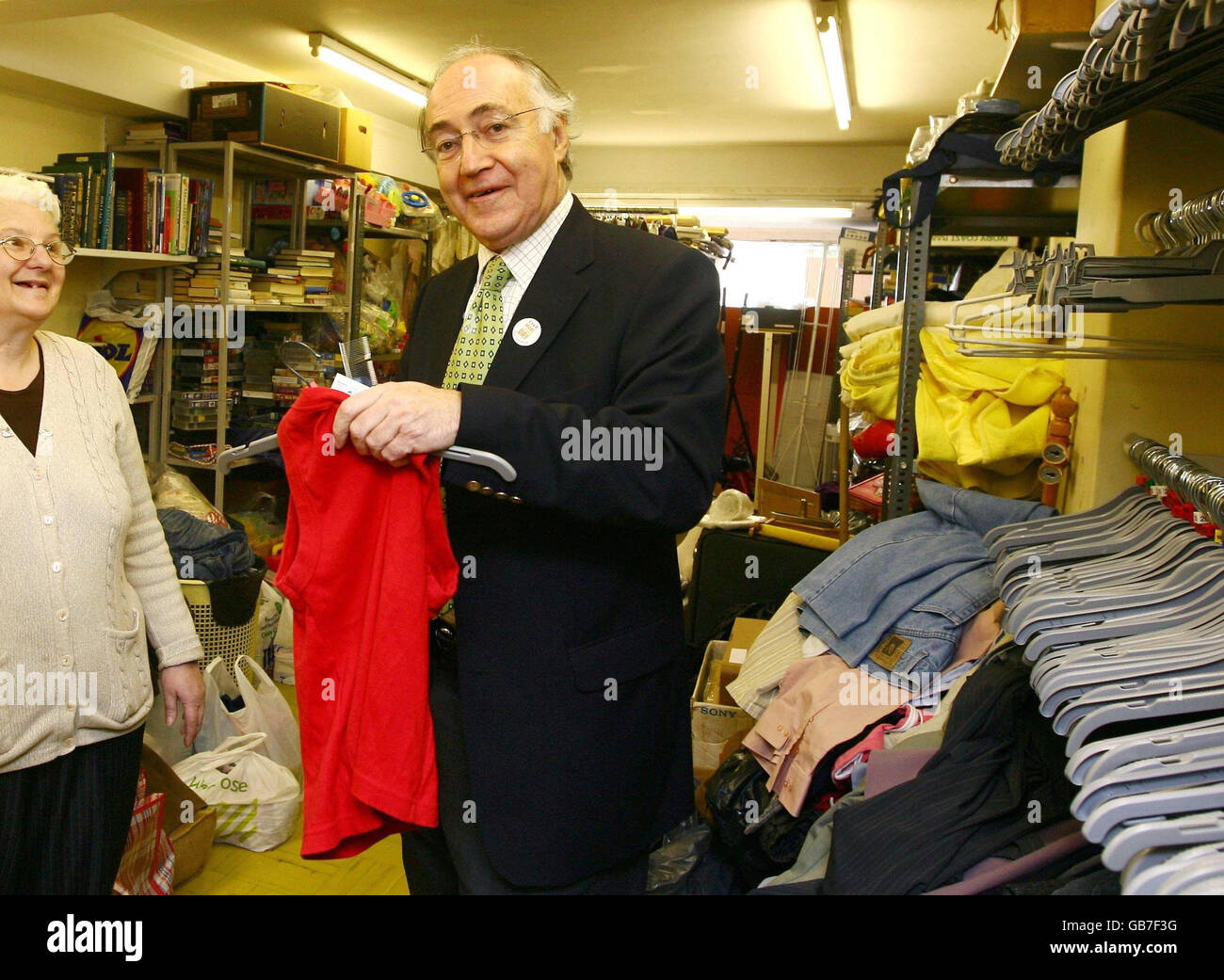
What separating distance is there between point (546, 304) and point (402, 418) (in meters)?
0.32

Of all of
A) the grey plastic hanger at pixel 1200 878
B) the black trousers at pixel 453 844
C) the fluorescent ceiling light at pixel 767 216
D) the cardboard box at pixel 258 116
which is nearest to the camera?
the grey plastic hanger at pixel 1200 878

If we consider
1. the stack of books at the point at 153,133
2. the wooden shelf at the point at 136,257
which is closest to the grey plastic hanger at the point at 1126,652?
the wooden shelf at the point at 136,257

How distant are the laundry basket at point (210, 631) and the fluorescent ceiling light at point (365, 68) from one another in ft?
8.51

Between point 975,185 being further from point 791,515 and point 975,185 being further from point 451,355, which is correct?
point 791,515

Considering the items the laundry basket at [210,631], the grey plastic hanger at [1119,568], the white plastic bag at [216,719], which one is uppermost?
the grey plastic hanger at [1119,568]

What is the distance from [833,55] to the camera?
491 centimetres

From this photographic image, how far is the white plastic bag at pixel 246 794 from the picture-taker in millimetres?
2816

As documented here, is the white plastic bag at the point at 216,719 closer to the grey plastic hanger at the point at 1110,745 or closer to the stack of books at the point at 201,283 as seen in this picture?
the stack of books at the point at 201,283

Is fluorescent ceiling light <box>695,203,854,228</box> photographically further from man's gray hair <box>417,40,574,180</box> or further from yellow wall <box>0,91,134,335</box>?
man's gray hair <box>417,40,574,180</box>

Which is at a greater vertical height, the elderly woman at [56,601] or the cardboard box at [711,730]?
the elderly woman at [56,601]

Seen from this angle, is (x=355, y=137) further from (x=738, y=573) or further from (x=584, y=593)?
(x=584, y=593)

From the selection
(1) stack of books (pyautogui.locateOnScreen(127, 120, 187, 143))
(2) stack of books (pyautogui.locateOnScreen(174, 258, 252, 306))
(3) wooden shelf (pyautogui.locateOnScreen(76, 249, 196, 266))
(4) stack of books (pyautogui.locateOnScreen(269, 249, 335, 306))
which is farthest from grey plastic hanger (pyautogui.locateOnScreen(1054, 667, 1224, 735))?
(1) stack of books (pyautogui.locateOnScreen(127, 120, 187, 143))

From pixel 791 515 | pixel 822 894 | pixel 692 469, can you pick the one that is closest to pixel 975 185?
pixel 692 469

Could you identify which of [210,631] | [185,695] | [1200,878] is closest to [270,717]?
[210,631]
